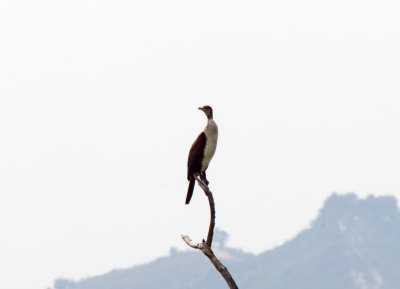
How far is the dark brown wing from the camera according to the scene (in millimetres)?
19786

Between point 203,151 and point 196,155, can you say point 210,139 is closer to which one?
point 203,151

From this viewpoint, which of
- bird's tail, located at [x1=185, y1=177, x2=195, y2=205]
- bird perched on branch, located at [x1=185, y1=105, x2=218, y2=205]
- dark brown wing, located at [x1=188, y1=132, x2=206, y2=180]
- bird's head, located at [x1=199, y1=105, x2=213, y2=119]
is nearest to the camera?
bird's head, located at [x1=199, y1=105, x2=213, y2=119]

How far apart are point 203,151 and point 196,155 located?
18cm

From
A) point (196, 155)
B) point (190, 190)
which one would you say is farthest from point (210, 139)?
point (190, 190)

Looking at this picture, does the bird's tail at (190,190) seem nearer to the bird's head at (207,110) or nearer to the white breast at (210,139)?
the white breast at (210,139)

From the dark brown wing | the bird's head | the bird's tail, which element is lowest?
the bird's tail

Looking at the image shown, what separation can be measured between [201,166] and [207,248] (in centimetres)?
237

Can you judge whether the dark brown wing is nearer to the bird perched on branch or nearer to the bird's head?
the bird perched on branch

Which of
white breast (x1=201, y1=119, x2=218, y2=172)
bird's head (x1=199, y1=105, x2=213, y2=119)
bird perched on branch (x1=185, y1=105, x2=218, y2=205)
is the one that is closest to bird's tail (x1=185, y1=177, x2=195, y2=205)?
bird perched on branch (x1=185, y1=105, x2=218, y2=205)

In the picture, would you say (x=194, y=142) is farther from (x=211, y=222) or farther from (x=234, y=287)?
(x=234, y=287)

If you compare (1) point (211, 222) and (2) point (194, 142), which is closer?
(1) point (211, 222)

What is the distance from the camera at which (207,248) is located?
18.2m

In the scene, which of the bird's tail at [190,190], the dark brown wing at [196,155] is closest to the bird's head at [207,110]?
the dark brown wing at [196,155]

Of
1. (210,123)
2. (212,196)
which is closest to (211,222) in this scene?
(212,196)
